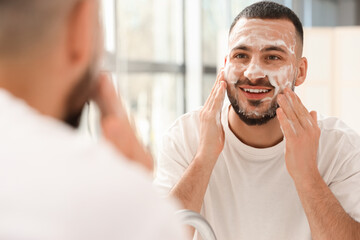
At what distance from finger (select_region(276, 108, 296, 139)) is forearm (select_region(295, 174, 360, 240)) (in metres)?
0.13

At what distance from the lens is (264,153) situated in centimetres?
130

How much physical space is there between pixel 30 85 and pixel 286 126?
3.17ft

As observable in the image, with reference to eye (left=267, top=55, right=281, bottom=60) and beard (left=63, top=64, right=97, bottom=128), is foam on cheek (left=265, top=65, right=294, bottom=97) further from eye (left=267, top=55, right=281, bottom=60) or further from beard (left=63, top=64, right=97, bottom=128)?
beard (left=63, top=64, right=97, bottom=128)

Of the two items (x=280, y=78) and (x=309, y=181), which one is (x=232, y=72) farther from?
(x=309, y=181)

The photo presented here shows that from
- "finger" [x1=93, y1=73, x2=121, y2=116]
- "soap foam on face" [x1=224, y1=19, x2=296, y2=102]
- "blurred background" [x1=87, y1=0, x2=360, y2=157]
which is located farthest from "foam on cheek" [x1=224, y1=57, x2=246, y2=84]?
"blurred background" [x1=87, y1=0, x2=360, y2=157]

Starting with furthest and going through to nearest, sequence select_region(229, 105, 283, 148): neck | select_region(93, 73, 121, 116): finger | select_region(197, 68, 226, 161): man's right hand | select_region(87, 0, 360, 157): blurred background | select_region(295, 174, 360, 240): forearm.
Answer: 1. select_region(87, 0, 360, 157): blurred background
2. select_region(229, 105, 283, 148): neck
3. select_region(197, 68, 226, 161): man's right hand
4. select_region(295, 174, 360, 240): forearm
5. select_region(93, 73, 121, 116): finger

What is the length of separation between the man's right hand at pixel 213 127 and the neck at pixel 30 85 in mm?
889

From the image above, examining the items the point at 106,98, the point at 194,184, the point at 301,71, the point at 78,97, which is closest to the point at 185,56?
the point at 301,71

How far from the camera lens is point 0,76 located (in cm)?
36

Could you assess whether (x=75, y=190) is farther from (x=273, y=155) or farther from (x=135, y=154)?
(x=273, y=155)

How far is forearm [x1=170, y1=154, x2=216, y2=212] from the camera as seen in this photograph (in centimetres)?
117

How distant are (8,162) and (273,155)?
1.05m

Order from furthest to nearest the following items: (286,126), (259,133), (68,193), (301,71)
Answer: (301,71), (259,133), (286,126), (68,193)

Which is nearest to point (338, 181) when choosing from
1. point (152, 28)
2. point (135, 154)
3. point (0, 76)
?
point (135, 154)
